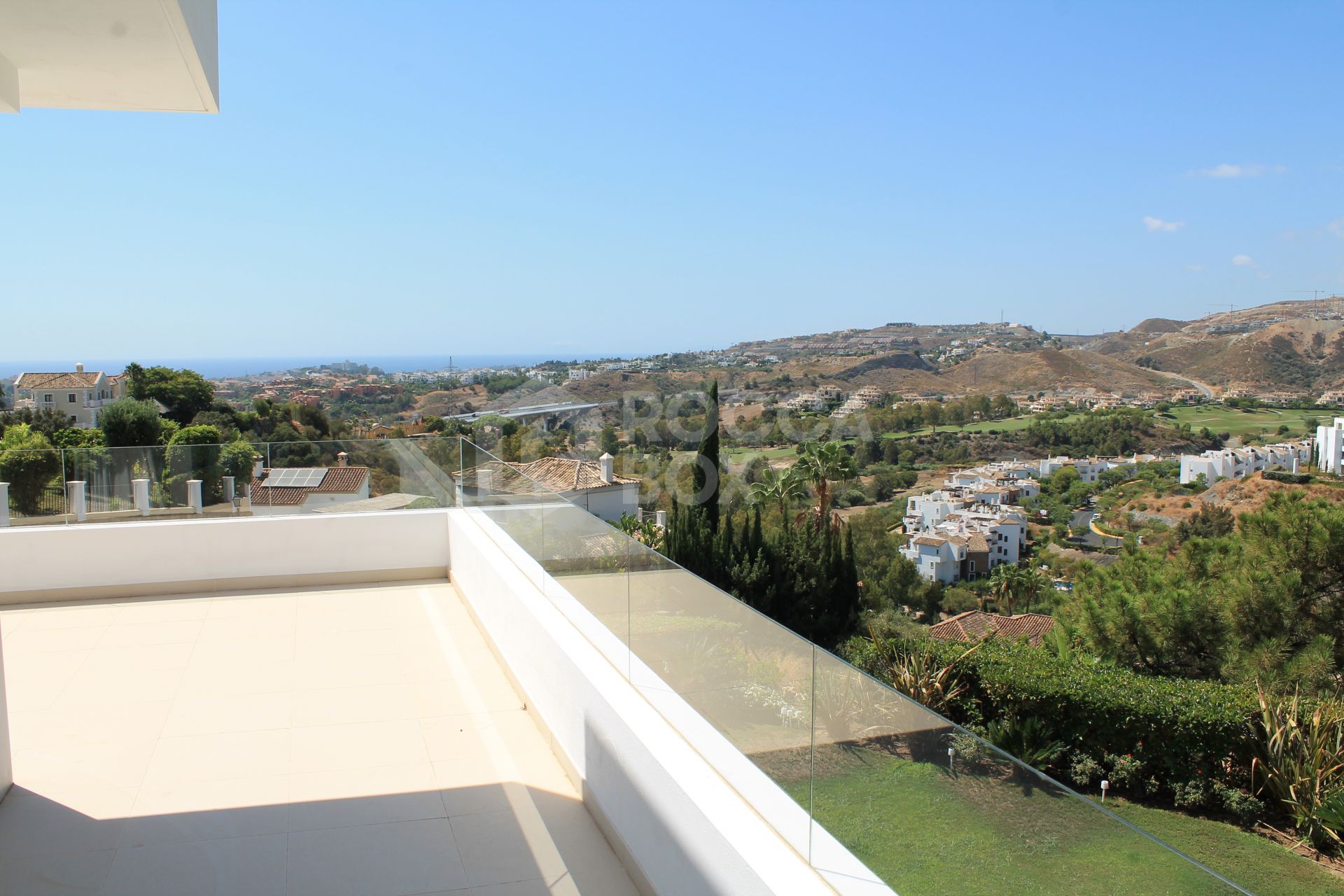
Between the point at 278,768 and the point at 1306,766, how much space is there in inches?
326

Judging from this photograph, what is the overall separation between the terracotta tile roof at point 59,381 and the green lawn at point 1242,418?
50.3m

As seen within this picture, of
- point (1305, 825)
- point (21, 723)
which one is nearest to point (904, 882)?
point (21, 723)

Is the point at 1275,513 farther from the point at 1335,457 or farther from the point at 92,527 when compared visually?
the point at 1335,457

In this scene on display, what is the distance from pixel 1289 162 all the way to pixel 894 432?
5057 centimetres

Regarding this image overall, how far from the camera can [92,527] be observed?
5590 millimetres

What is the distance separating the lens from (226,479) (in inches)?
241

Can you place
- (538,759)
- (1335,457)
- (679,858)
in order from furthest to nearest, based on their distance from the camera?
(1335,457) < (538,759) < (679,858)

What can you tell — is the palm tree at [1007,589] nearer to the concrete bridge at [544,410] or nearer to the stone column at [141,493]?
the concrete bridge at [544,410]

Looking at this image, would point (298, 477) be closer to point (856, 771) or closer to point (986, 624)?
point (856, 771)

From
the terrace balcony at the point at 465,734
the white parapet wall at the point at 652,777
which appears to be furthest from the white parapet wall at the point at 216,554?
the white parapet wall at the point at 652,777

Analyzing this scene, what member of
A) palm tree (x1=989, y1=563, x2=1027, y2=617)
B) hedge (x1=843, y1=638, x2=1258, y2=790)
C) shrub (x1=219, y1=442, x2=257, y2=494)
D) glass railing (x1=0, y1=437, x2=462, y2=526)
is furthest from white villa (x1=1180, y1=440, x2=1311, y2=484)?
shrub (x1=219, y1=442, x2=257, y2=494)

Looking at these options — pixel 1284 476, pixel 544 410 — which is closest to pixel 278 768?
pixel 1284 476

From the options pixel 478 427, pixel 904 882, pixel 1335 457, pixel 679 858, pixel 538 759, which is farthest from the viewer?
pixel 1335 457

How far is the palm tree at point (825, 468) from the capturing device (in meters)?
34.6
